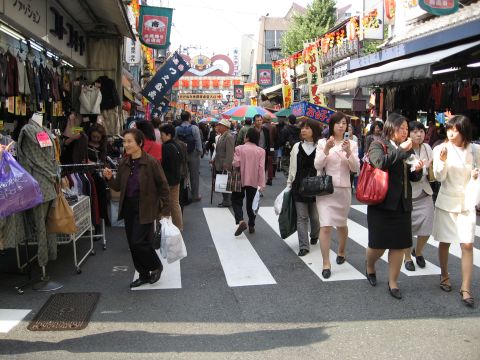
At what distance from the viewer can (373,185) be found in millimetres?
4691

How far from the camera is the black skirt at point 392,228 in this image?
475 centimetres

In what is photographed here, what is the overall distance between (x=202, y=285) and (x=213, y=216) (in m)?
4.12

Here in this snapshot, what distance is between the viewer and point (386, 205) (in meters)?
4.73

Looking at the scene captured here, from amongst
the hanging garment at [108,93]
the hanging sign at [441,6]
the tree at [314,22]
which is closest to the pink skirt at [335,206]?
the hanging garment at [108,93]

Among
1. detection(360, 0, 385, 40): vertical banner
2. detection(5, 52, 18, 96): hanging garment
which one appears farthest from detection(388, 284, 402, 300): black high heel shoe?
detection(360, 0, 385, 40): vertical banner

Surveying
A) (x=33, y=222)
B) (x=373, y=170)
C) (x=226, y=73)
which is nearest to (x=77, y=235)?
(x=33, y=222)

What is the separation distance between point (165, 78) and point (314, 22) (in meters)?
24.1

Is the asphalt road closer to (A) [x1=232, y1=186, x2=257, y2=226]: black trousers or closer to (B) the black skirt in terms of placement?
(B) the black skirt

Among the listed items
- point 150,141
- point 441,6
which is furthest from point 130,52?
point 150,141

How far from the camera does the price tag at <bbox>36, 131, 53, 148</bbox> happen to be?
16.8 feet

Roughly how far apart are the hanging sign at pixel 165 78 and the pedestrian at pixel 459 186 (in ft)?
27.7

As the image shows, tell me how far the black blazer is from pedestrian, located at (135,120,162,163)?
320 cm

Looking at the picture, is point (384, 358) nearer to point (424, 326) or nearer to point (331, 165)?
point (424, 326)

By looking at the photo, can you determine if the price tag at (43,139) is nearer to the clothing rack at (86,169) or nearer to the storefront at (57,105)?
the storefront at (57,105)
